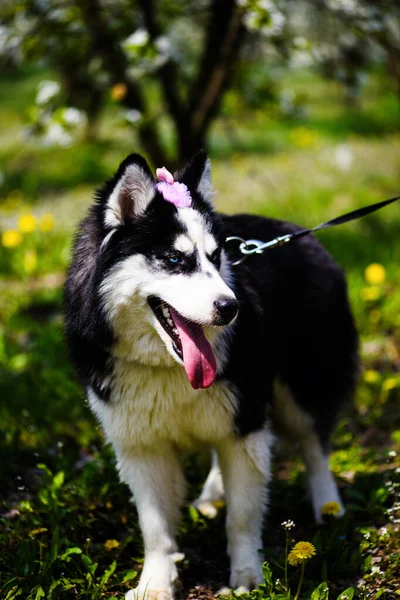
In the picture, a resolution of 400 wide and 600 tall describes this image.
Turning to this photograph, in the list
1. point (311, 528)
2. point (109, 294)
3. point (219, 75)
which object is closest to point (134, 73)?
point (219, 75)

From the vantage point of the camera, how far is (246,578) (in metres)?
2.88

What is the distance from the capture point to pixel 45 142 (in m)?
4.90

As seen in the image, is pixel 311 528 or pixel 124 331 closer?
pixel 124 331

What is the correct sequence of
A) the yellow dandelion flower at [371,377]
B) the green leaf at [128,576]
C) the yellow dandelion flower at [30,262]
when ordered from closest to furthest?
the green leaf at [128,576] → the yellow dandelion flower at [371,377] → the yellow dandelion flower at [30,262]

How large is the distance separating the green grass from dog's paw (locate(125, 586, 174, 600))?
0.07 metres

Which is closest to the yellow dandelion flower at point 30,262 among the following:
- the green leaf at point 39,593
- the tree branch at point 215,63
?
the tree branch at point 215,63

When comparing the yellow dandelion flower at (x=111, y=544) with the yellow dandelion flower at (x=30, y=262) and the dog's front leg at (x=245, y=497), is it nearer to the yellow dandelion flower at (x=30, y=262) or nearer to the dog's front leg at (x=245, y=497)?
the dog's front leg at (x=245, y=497)

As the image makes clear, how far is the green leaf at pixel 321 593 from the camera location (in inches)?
97.0

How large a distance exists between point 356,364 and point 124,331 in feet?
5.40

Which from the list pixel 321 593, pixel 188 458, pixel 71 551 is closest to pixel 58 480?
pixel 71 551

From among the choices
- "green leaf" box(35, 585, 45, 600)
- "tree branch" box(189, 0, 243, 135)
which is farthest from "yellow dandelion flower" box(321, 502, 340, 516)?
"tree branch" box(189, 0, 243, 135)

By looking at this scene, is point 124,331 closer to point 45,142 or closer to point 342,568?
point 342,568

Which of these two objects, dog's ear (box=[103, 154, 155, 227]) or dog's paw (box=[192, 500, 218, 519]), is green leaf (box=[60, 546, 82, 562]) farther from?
dog's ear (box=[103, 154, 155, 227])

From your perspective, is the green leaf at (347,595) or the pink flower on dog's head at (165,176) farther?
the pink flower on dog's head at (165,176)
